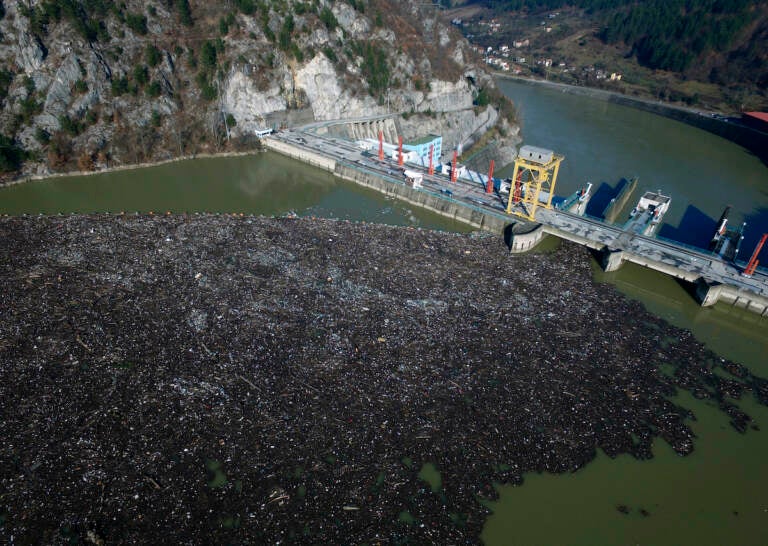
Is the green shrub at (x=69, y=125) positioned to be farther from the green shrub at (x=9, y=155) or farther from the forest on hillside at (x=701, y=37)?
the forest on hillside at (x=701, y=37)

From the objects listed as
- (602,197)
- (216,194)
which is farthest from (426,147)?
(216,194)

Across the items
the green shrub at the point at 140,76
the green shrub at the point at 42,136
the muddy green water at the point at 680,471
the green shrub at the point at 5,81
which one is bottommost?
the muddy green water at the point at 680,471

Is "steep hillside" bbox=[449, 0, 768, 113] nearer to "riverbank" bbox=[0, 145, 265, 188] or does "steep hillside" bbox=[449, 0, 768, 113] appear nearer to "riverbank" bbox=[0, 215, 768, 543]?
"riverbank" bbox=[0, 215, 768, 543]

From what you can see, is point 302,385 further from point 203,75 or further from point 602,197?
point 203,75

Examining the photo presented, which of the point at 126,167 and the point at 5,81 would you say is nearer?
the point at 5,81

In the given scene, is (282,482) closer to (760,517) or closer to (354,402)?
(354,402)

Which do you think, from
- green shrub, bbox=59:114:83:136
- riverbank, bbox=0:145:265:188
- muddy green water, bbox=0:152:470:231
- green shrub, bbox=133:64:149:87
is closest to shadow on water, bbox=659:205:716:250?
muddy green water, bbox=0:152:470:231

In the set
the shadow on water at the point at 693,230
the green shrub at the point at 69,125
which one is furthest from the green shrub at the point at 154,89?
the shadow on water at the point at 693,230
